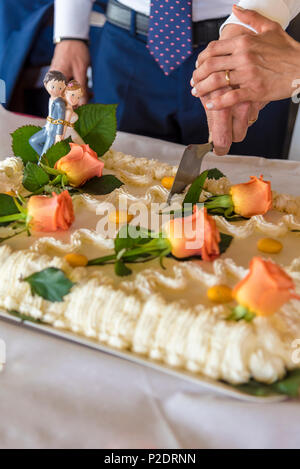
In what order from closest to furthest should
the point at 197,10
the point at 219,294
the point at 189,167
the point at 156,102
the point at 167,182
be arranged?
the point at 219,294 < the point at 189,167 < the point at 167,182 < the point at 197,10 < the point at 156,102

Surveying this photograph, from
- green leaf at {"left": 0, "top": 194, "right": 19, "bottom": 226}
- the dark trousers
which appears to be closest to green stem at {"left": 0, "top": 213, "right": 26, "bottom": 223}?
green leaf at {"left": 0, "top": 194, "right": 19, "bottom": 226}

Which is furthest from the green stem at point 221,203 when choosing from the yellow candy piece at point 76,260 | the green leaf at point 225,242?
the yellow candy piece at point 76,260

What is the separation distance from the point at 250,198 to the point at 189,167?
0.15 meters

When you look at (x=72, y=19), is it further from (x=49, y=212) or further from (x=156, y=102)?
(x=49, y=212)

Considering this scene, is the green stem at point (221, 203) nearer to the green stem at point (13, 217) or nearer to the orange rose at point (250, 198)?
the orange rose at point (250, 198)

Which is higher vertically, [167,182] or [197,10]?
[197,10]

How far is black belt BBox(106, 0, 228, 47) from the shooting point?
4.78 ft

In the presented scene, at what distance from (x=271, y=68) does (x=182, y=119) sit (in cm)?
48

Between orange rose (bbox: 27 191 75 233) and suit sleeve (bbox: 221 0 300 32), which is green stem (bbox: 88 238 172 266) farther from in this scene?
suit sleeve (bbox: 221 0 300 32)

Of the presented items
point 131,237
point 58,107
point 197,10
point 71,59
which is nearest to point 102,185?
point 58,107

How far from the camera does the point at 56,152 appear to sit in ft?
3.59

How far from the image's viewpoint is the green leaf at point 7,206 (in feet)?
3.13

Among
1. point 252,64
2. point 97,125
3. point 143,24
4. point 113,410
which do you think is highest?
point 143,24

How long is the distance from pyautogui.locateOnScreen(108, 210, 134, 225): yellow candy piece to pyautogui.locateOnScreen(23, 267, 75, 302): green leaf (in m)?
0.23
